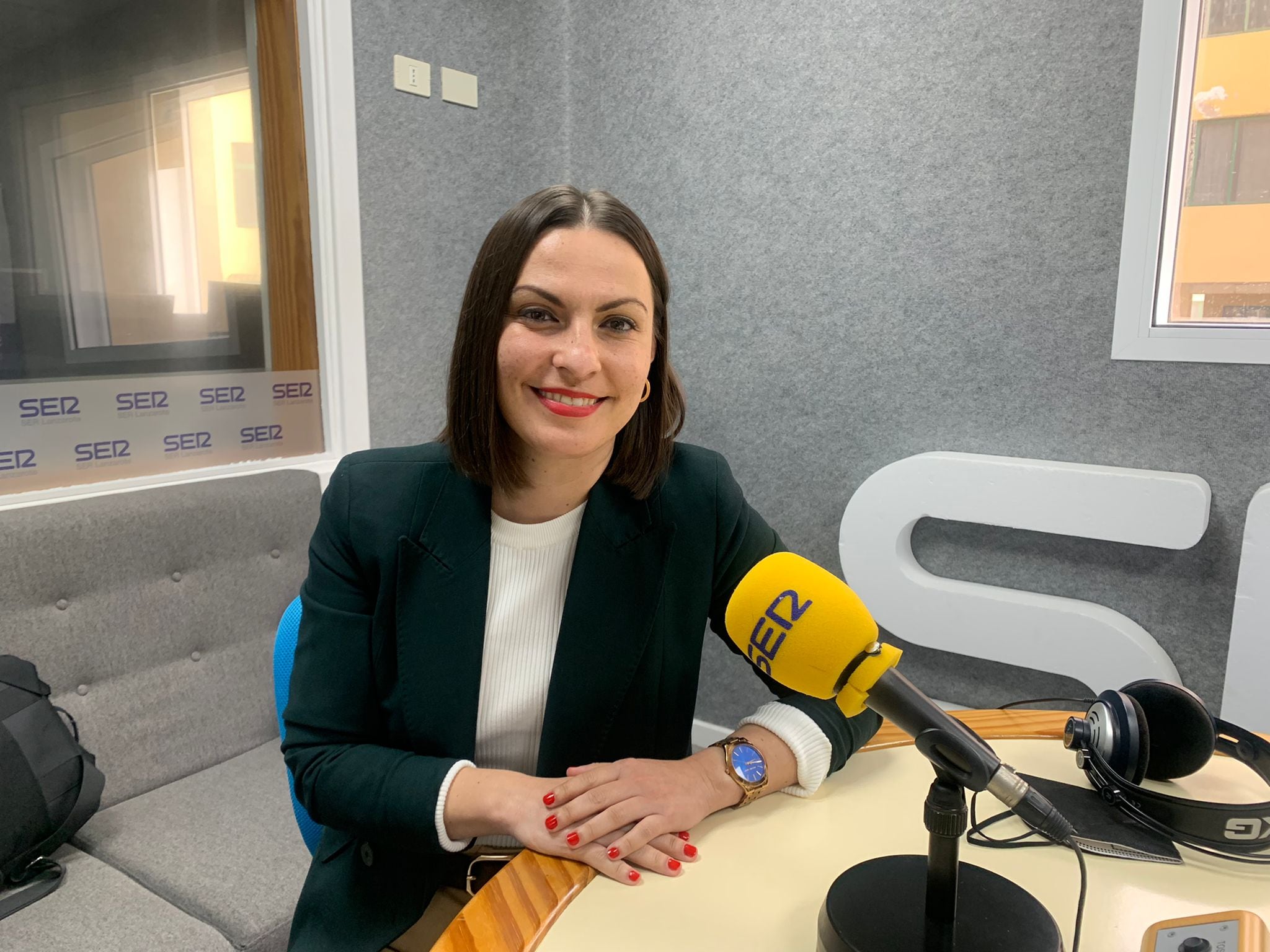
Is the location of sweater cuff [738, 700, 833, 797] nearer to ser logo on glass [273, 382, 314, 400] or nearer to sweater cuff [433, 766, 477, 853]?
sweater cuff [433, 766, 477, 853]

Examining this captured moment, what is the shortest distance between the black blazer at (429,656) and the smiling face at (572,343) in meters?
0.11

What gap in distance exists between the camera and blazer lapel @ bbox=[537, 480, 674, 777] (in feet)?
3.14

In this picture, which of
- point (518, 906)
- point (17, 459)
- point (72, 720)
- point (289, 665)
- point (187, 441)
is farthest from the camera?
point (187, 441)

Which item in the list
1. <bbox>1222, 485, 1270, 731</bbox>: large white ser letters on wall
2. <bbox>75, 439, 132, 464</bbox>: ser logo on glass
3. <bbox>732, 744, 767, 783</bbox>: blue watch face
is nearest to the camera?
<bbox>732, 744, 767, 783</bbox>: blue watch face

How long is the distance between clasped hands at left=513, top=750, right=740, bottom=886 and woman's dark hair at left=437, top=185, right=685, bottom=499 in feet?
1.11

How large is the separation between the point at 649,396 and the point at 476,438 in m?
0.23

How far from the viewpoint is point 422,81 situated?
7.06 feet

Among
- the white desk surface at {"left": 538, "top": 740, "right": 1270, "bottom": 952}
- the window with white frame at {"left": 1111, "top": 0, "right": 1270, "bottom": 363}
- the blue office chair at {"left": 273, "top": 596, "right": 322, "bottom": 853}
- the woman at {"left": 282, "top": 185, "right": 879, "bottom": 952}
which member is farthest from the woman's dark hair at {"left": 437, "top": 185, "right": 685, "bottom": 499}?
the window with white frame at {"left": 1111, "top": 0, "right": 1270, "bottom": 363}

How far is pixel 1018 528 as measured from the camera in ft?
6.08

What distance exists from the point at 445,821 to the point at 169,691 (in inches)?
40.9

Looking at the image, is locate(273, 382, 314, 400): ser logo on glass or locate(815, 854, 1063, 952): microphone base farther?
locate(273, 382, 314, 400): ser logo on glass

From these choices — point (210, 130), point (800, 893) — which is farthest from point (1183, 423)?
point (210, 130)

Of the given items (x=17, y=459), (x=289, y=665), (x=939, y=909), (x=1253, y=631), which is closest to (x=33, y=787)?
(x=289, y=665)

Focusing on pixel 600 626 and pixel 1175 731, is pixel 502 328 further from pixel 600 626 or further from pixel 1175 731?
pixel 1175 731
